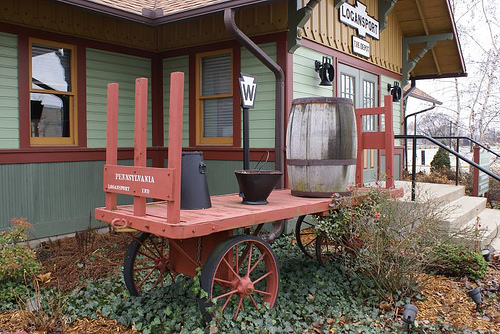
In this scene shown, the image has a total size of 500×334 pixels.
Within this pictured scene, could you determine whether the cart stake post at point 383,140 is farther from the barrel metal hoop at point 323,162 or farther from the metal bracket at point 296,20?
the metal bracket at point 296,20

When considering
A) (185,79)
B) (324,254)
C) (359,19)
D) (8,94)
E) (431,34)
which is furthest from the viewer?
(431,34)

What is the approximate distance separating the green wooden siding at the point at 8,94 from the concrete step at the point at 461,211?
17.9ft

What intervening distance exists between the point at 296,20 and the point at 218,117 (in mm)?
1954

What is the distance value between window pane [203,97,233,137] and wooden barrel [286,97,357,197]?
2615mm

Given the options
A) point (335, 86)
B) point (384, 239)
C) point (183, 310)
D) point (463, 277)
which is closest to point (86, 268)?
point (183, 310)

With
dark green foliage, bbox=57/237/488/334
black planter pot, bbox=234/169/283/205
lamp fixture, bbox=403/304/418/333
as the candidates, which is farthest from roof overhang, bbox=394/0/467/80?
lamp fixture, bbox=403/304/418/333

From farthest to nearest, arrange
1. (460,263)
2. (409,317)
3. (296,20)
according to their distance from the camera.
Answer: (296,20) < (460,263) < (409,317)

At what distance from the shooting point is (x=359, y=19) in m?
8.63

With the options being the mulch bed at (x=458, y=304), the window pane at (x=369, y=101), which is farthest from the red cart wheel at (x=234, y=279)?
the window pane at (x=369, y=101)

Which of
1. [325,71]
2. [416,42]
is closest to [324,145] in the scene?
[325,71]

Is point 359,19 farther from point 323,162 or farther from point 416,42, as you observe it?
point 323,162

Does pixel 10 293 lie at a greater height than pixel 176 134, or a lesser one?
lesser

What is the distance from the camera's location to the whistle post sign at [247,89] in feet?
17.9

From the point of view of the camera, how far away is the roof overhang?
9.78 metres
